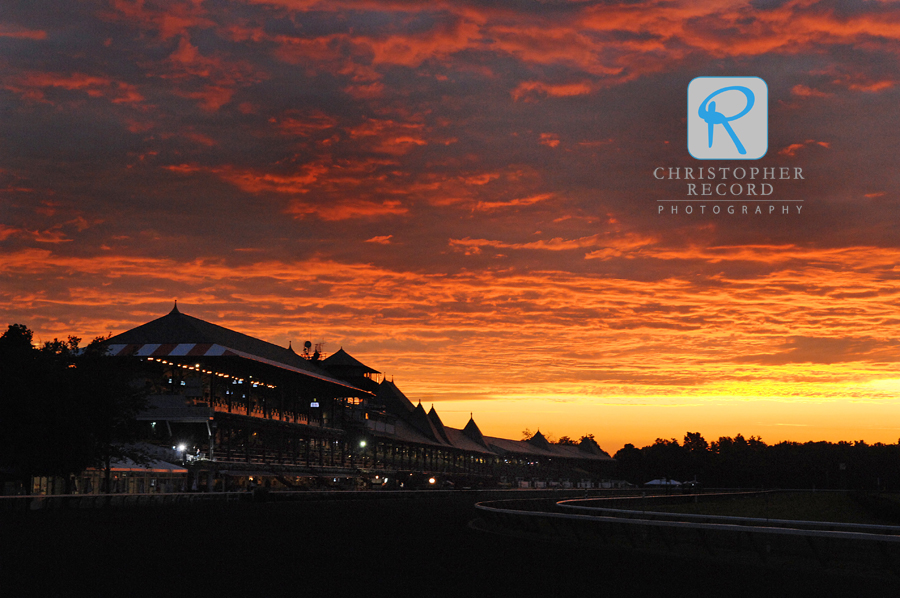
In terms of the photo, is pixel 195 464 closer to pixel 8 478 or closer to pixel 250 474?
pixel 250 474

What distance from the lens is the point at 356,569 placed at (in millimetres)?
17656

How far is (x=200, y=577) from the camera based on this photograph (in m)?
15.6

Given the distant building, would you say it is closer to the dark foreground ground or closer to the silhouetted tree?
the silhouetted tree

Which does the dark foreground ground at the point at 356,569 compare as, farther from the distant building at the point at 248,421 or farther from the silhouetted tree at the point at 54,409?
the distant building at the point at 248,421

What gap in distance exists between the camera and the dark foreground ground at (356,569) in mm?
14391

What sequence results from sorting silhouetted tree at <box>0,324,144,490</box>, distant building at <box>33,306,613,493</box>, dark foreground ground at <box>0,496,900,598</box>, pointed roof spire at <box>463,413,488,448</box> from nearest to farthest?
dark foreground ground at <box>0,496,900,598</box> → silhouetted tree at <box>0,324,144,490</box> → distant building at <box>33,306,613,493</box> → pointed roof spire at <box>463,413,488,448</box>

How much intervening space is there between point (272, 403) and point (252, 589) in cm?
9779

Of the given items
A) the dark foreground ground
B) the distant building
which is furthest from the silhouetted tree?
the dark foreground ground

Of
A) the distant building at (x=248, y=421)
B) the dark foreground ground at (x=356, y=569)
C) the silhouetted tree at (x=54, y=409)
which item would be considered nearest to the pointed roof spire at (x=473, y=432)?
the distant building at (x=248, y=421)

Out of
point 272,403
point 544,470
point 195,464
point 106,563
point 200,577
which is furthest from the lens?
point 544,470

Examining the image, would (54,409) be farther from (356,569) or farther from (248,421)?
(356,569)

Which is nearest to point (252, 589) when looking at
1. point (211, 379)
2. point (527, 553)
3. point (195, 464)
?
point (527, 553)

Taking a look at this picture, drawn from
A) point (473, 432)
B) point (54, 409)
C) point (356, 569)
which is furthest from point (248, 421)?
point (473, 432)

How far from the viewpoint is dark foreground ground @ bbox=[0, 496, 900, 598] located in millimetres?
14391
